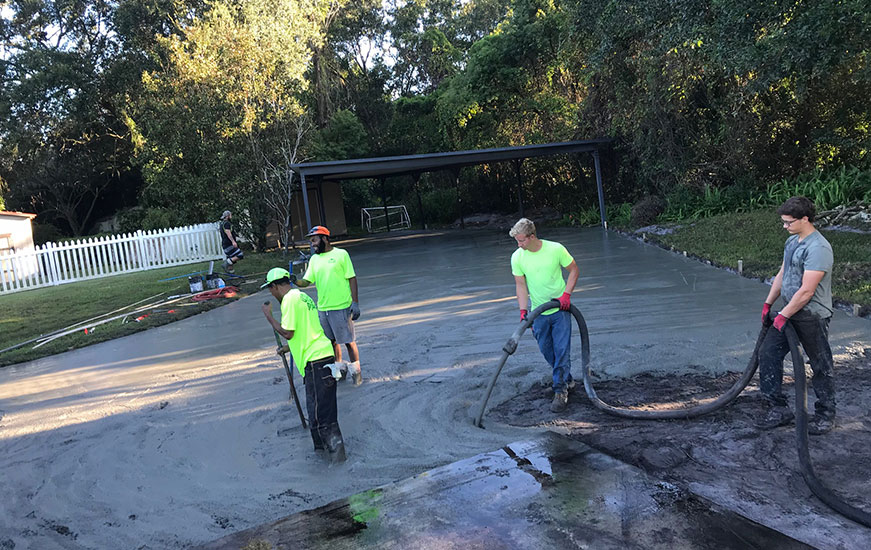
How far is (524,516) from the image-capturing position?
3.52 m

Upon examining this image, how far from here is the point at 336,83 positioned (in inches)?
1281

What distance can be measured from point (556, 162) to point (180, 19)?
17.2 m

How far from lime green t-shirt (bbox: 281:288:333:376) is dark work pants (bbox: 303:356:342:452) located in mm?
62

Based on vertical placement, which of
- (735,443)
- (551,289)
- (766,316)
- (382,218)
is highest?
(382,218)

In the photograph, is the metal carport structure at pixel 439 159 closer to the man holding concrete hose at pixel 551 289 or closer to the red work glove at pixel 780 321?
the man holding concrete hose at pixel 551 289

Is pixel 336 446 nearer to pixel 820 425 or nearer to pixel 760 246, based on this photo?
pixel 820 425

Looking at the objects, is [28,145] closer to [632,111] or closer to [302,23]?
[302,23]

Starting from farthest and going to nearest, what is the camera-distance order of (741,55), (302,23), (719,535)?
1. (302,23)
2. (741,55)
3. (719,535)

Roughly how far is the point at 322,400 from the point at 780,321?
10.5 feet

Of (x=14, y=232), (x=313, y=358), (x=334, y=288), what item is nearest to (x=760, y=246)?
(x=334, y=288)

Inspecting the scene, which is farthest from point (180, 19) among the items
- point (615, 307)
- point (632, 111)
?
point (615, 307)

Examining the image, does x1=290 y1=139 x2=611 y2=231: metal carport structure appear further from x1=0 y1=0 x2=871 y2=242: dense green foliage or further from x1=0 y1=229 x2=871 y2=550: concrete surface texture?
x1=0 y1=229 x2=871 y2=550: concrete surface texture

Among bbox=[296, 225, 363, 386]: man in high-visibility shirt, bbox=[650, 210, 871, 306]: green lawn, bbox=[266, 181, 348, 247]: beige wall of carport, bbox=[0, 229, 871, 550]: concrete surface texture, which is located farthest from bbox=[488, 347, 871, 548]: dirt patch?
bbox=[266, 181, 348, 247]: beige wall of carport

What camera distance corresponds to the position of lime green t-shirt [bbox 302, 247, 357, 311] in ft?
20.4
